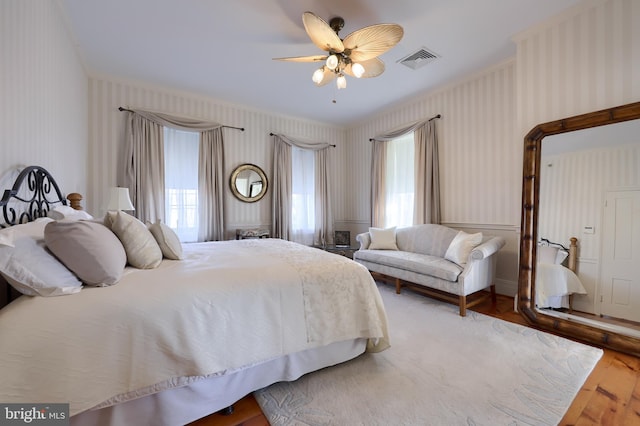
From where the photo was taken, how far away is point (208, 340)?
1.25 m

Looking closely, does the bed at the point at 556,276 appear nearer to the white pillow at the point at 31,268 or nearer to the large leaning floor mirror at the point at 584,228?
the large leaning floor mirror at the point at 584,228

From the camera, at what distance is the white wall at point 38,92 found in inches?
55.9

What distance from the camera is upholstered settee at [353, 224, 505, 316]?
271 cm

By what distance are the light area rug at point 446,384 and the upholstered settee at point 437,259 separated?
557mm

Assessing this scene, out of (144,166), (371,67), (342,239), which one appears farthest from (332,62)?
(342,239)

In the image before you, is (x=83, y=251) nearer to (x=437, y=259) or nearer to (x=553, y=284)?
(x=437, y=259)

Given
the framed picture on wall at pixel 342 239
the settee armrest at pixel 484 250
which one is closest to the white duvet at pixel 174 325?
the settee armrest at pixel 484 250

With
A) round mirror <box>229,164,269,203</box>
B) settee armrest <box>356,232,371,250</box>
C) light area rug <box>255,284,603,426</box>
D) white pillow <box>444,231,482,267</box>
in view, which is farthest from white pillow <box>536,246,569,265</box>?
round mirror <box>229,164,269,203</box>

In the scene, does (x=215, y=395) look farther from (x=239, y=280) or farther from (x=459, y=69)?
(x=459, y=69)

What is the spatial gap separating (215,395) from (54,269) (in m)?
0.99

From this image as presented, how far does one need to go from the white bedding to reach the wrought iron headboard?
4023 millimetres

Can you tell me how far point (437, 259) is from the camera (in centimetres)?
320

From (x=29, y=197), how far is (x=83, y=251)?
1.05 m

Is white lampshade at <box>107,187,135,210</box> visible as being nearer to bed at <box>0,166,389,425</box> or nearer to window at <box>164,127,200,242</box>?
window at <box>164,127,200,242</box>
